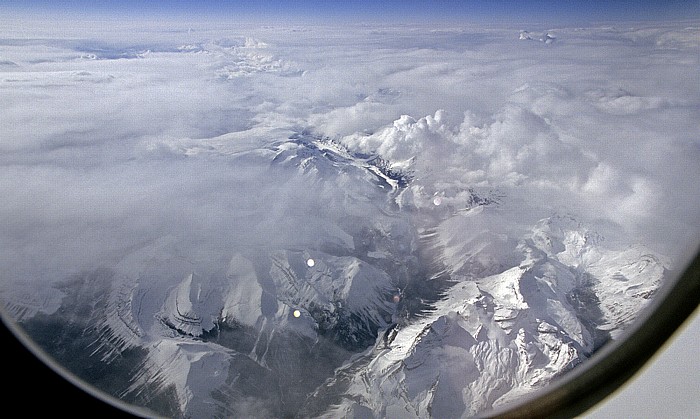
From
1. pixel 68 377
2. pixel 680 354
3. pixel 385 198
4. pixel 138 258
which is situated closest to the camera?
pixel 680 354

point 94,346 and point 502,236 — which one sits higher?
point 94,346

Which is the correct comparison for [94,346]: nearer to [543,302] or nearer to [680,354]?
[680,354]

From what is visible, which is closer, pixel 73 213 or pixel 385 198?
pixel 73 213

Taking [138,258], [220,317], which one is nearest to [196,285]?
[220,317]

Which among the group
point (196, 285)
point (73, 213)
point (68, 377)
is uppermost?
point (68, 377)

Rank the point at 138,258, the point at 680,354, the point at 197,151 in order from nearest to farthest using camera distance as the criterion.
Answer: the point at 680,354 < the point at 138,258 < the point at 197,151

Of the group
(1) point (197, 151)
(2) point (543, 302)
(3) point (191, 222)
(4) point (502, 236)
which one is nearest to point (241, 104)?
(1) point (197, 151)

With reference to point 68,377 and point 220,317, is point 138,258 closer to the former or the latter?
point 220,317
